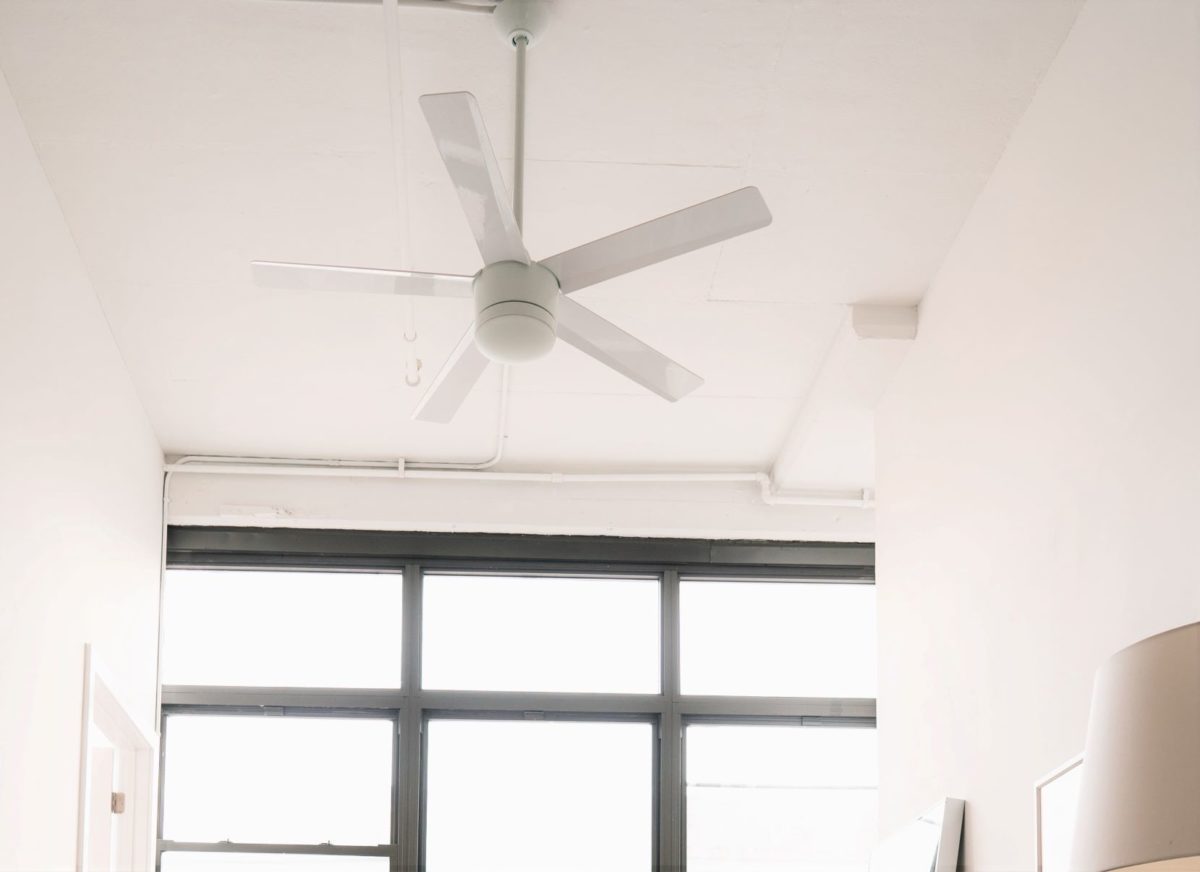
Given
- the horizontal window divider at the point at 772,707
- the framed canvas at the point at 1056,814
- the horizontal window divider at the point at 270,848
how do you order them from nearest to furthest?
1. the framed canvas at the point at 1056,814
2. the horizontal window divider at the point at 270,848
3. the horizontal window divider at the point at 772,707

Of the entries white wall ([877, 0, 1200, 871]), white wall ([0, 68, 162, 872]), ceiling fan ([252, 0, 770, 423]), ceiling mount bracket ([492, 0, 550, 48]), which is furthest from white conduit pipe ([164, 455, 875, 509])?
ceiling mount bracket ([492, 0, 550, 48])

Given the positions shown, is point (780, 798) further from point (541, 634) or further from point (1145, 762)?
point (1145, 762)

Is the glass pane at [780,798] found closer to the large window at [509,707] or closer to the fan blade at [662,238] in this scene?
the large window at [509,707]

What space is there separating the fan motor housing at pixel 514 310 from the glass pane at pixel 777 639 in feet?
8.99

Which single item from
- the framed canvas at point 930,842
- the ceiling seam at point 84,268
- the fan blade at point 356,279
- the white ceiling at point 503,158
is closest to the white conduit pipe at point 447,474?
the ceiling seam at point 84,268

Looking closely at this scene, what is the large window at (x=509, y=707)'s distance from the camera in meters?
5.08

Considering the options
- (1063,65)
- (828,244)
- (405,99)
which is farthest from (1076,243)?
(405,99)

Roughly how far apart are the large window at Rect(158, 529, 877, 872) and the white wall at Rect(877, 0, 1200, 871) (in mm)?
1173

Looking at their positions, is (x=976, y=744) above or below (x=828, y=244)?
below

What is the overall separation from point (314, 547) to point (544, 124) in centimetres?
250

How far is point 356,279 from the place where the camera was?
2.91 meters

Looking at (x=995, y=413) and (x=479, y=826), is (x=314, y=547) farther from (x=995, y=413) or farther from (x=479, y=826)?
(x=995, y=413)

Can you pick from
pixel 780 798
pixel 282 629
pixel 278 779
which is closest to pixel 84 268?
pixel 282 629

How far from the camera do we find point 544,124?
10.6 feet
